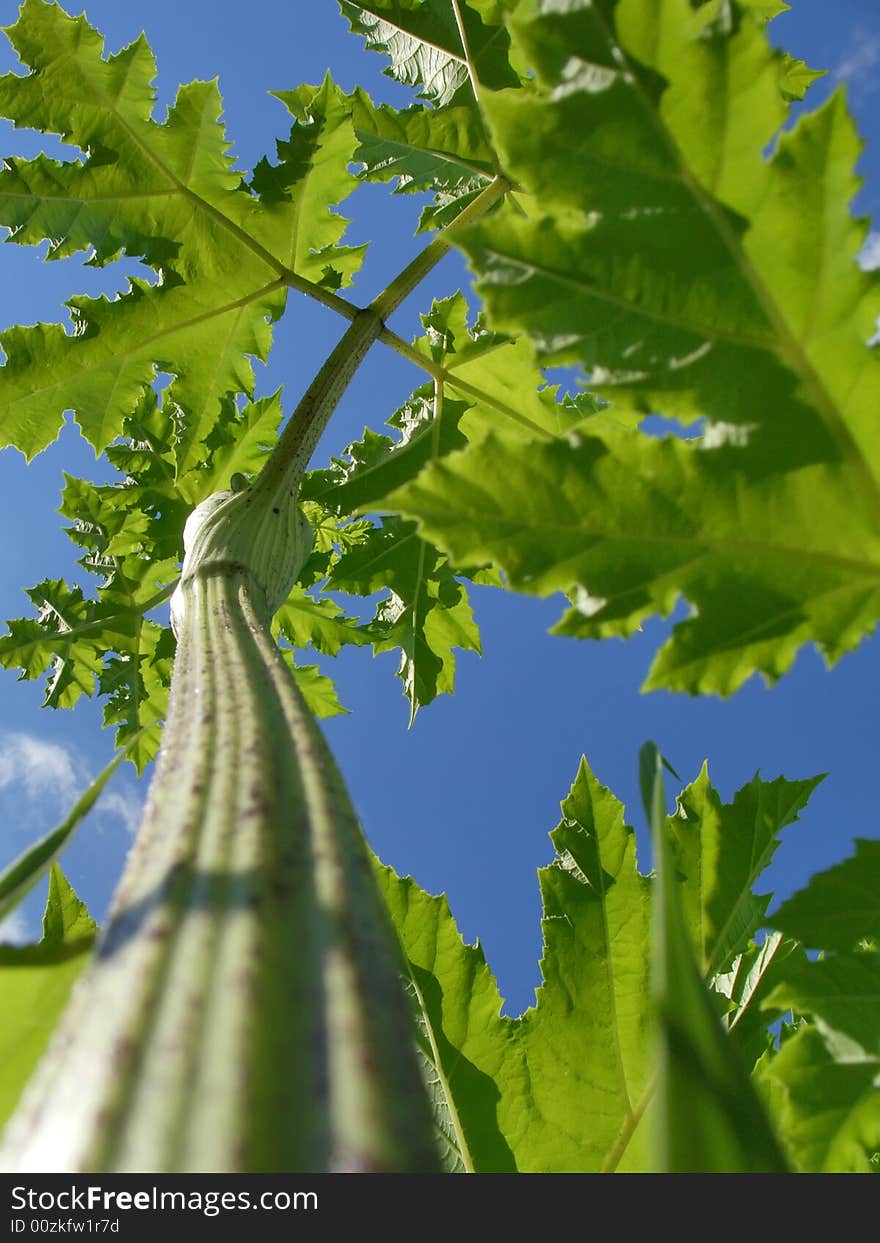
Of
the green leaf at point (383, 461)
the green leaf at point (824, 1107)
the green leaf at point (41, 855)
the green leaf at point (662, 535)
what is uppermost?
the green leaf at point (383, 461)

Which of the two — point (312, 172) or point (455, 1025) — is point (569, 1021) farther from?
point (312, 172)

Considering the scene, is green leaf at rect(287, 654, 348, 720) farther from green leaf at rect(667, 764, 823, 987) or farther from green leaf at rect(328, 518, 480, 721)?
green leaf at rect(667, 764, 823, 987)

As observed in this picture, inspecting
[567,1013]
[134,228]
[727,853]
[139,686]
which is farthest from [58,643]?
[727,853]

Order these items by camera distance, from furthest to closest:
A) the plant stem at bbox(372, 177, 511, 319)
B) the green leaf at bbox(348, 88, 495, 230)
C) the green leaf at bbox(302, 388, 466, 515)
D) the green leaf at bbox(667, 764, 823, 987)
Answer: the green leaf at bbox(302, 388, 466, 515)
the green leaf at bbox(348, 88, 495, 230)
the plant stem at bbox(372, 177, 511, 319)
the green leaf at bbox(667, 764, 823, 987)

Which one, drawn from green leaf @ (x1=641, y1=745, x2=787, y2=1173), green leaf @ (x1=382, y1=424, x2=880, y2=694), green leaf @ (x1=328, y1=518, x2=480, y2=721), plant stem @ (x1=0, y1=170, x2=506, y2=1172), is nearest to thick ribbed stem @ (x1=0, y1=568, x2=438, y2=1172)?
plant stem @ (x1=0, y1=170, x2=506, y2=1172)

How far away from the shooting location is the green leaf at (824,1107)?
3.69 ft

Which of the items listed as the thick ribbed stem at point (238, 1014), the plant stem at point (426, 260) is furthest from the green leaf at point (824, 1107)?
the plant stem at point (426, 260)

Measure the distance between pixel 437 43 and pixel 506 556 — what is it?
2168 mm

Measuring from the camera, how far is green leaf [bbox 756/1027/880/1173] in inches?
44.3

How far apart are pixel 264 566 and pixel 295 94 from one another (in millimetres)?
1379

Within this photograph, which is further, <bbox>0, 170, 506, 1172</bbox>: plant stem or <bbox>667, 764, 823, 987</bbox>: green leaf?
<bbox>667, 764, 823, 987</bbox>: green leaf

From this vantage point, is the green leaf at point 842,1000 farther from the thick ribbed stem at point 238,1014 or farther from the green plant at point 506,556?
the thick ribbed stem at point 238,1014

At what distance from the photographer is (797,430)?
1.12 m
